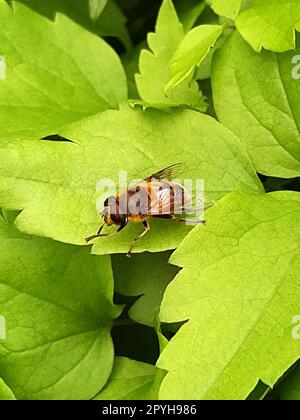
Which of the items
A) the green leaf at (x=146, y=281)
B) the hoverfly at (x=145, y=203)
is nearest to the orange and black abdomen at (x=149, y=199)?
the hoverfly at (x=145, y=203)

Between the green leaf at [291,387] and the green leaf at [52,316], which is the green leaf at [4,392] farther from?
the green leaf at [291,387]

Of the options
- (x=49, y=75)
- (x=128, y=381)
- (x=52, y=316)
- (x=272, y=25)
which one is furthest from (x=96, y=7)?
(x=128, y=381)

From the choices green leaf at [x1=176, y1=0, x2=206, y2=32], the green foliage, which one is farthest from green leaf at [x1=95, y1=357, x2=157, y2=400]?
green leaf at [x1=176, y1=0, x2=206, y2=32]

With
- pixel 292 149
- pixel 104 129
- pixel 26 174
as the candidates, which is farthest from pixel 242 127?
pixel 26 174

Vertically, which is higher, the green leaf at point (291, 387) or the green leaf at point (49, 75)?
the green leaf at point (49, 75)

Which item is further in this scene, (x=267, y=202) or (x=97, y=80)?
(x=97, y=80)
